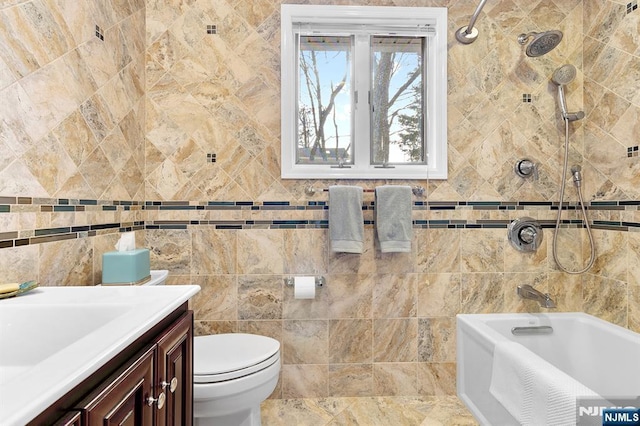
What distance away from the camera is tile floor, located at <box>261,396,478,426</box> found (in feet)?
5.75

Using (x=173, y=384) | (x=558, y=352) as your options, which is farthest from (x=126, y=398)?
(x=558, y=352)

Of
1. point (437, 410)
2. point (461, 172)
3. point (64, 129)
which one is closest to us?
point (64, 129)

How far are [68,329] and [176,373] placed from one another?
0.30 meters

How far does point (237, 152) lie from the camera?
1.94 m

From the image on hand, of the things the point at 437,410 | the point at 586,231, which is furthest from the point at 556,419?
the point at 586,231

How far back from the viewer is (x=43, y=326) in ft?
2.90

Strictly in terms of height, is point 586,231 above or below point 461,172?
below

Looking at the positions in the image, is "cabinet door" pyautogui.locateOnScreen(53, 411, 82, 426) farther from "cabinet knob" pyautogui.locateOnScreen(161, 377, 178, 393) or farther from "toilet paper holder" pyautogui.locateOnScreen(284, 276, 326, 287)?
"toilet paper holder" pyautogui.locateOnScreen(284, 276, 326, 287)

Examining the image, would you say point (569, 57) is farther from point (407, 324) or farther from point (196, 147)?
point (196, 147)

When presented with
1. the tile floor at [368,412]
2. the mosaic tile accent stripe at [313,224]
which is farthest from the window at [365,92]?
the tile floor at [368,412]

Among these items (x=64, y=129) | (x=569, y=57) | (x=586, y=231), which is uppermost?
(x=569, y=57)

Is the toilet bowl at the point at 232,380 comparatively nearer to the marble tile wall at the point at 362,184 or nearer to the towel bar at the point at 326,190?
the marble tile wall at the point at 362,184

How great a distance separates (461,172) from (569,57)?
93cm

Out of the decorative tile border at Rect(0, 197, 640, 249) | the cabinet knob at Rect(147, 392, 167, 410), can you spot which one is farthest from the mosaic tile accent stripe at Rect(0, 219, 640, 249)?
the cabinet knob at Rect(147, 392, 167, 410)
